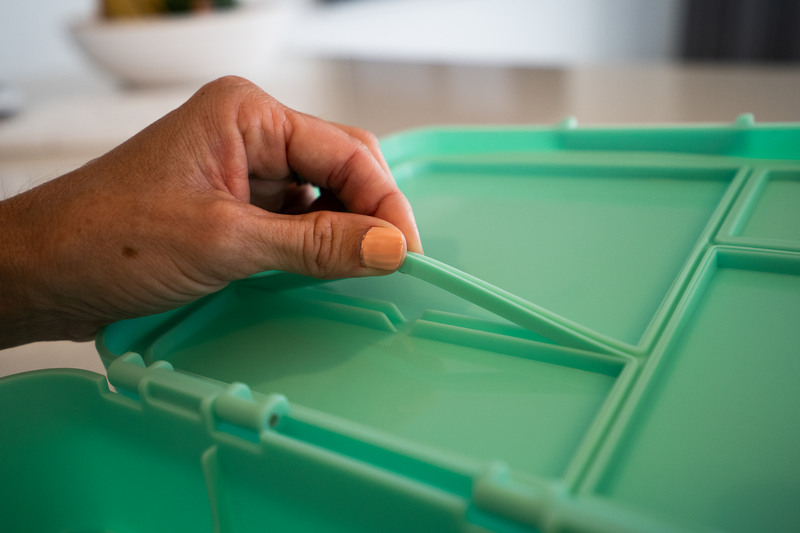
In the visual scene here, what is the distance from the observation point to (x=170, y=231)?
398mm

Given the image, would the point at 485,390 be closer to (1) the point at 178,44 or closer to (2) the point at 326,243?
(2) the point at 326,243

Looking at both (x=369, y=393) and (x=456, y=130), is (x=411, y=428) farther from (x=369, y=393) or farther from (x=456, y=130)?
(x=456, y=130)

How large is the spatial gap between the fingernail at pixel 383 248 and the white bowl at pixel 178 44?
88 cm

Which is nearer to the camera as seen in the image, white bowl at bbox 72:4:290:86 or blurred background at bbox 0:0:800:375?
blurred background at bbox 0:0:800:375

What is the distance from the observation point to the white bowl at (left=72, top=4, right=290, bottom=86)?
A: 1093mm

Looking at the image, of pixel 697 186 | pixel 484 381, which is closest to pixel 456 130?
pixel 697 186

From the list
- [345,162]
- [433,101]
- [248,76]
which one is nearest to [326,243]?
[345,162]

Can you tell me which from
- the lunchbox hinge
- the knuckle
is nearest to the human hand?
the knuckle

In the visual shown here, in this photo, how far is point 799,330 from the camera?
359 millimetres

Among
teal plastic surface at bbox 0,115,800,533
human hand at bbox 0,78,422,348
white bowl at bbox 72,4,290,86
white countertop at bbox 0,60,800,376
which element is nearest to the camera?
teal plastic surface at bbox 0,115,800,533

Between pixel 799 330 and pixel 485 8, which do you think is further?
pixel 485 8

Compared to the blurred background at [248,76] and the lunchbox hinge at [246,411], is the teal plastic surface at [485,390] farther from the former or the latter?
the blurred background at [248,76]

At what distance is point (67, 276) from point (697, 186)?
1.72 ft

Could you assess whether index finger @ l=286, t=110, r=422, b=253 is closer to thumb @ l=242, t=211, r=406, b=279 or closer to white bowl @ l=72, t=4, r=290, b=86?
thumb @ l=242, t=211, r=406, b=279
